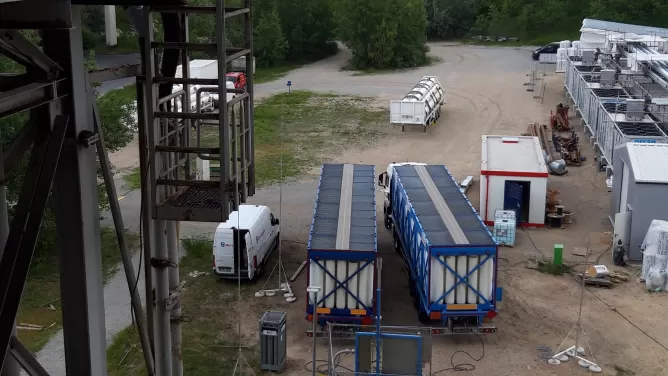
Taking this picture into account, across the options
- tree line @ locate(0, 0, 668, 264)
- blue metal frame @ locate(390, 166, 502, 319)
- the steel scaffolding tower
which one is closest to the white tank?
tree line @ locate(0, 0, 668, 264)

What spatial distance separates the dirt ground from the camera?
14.4 metres

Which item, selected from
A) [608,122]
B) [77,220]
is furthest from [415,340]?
[608,122]

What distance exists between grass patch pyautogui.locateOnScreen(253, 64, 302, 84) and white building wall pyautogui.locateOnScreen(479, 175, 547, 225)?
28.8m

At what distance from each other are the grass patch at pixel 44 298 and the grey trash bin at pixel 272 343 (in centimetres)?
405

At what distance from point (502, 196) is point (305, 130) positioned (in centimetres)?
1464

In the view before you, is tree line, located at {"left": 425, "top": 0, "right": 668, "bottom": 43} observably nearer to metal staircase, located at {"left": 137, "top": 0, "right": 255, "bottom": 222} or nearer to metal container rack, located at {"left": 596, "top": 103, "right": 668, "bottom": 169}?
metal container rack, located at {"left": 596, "top": 103, "right": 668, "bottom": 169}

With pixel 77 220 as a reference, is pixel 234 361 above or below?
below

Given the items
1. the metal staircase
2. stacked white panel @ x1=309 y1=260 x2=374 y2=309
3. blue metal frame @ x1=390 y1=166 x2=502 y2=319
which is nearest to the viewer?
the metal staircase

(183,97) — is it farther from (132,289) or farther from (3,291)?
(3,291)

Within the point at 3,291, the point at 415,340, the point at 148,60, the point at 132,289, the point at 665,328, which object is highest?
the point at 148,60

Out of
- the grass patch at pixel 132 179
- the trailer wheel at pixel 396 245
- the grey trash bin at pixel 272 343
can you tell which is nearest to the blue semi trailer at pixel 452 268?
the trailer wheel at pixel 396 245

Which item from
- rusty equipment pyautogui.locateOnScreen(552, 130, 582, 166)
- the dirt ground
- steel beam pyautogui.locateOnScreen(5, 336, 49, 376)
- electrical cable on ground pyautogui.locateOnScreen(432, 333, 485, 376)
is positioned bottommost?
the dirt ground

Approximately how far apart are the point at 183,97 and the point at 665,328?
1167cm

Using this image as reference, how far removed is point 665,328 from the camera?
15641 mm
